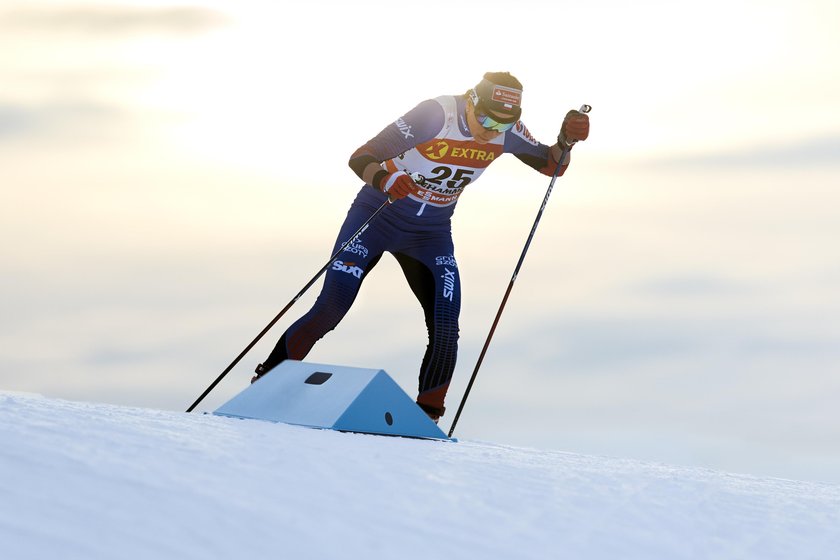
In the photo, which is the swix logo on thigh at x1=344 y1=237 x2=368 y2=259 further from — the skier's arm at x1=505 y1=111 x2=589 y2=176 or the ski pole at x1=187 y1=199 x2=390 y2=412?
the skier's arm at x1=505 y1=111 x2=589 y2=176

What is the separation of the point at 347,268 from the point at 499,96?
114cm

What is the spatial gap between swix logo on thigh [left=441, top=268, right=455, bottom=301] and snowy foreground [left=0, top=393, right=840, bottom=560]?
2178 millimetres

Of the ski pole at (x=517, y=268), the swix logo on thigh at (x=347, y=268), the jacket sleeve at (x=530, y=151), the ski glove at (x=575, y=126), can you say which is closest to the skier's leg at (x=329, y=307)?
the swix logo on thigh at (x=347, y=268)

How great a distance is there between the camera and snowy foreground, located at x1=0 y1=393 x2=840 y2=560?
6.37 feet

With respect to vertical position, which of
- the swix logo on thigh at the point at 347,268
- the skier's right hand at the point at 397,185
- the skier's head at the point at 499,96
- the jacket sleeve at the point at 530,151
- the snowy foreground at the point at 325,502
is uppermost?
the skier's head at the point at 499,96

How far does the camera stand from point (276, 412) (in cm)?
397

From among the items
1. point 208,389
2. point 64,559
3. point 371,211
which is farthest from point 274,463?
point 371,211

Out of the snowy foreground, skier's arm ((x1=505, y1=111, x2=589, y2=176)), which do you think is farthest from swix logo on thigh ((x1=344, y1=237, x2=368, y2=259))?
the snowy foreground

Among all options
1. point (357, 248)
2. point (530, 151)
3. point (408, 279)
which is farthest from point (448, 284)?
point (530, 151)

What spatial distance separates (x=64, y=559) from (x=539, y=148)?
14.8 ft

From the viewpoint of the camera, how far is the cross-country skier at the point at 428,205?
17.2 ft

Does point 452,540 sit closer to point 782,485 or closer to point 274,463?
point 274,463

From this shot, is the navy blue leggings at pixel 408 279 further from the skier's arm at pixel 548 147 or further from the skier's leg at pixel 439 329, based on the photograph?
the skier's arm at pixel 548 147

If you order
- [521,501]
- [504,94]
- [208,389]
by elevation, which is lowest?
[208,389]
